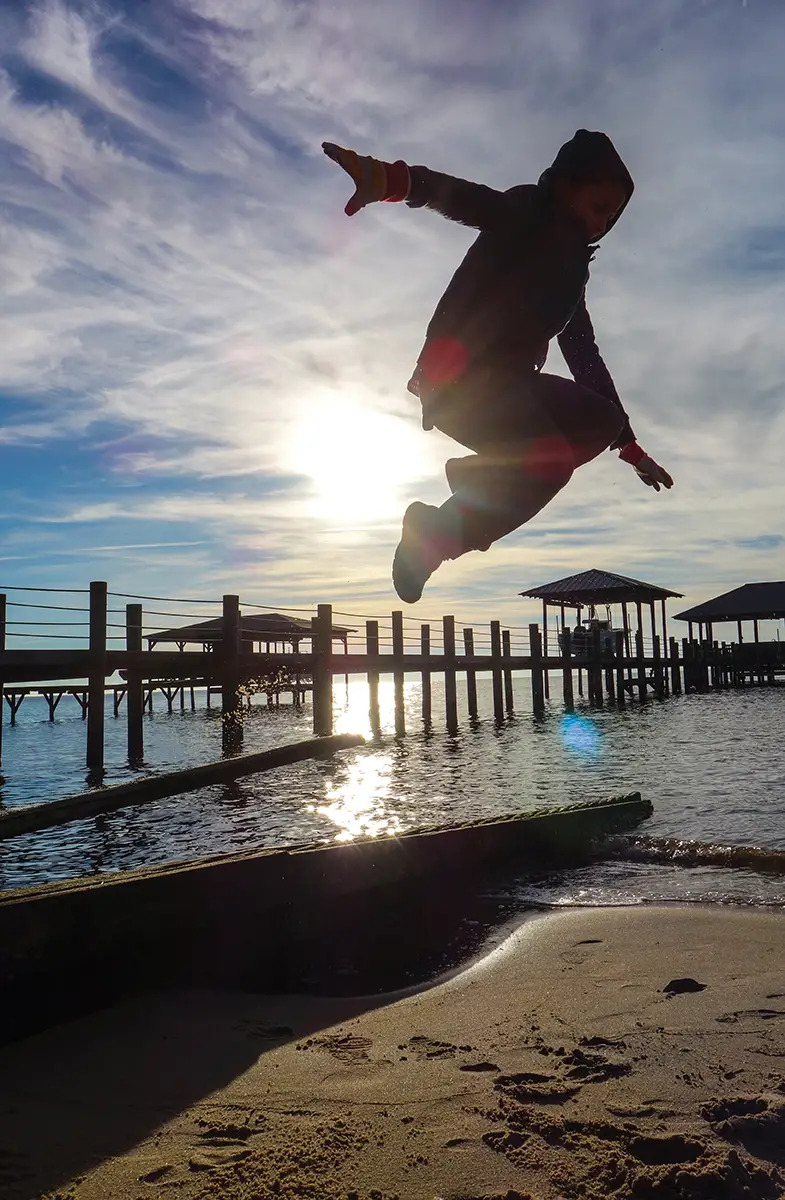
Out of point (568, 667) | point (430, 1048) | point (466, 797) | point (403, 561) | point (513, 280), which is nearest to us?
point (513, 280)

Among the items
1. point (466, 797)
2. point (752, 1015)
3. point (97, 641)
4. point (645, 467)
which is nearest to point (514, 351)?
point (645, 467)

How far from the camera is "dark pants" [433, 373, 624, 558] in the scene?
7.57ft

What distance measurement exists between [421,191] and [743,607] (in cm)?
5290

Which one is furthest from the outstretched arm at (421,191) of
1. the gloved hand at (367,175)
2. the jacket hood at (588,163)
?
the jacket hood at (588,163)

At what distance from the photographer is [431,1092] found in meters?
2.31

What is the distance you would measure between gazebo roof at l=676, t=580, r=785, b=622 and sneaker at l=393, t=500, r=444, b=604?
50.9 meters

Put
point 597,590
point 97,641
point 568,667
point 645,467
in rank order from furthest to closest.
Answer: point 597,590 → point 568,667 → point 97,641 → point 645,467

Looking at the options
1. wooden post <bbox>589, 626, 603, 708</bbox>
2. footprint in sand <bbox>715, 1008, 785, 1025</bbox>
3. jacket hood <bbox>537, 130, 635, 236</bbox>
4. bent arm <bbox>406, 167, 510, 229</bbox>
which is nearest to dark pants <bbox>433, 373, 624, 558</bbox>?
bent arm <bbox>406, 167, 510, 229</bbox>

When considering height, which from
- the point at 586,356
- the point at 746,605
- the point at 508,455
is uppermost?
the point at 746,605

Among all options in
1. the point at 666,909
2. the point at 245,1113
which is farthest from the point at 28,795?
the point at 245,1113

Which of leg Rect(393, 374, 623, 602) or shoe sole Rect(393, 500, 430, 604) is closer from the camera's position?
leg Rect(393, 374, 623, 602)

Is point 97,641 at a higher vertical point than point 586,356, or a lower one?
lower

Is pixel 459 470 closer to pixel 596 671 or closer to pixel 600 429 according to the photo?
pixel 600 429

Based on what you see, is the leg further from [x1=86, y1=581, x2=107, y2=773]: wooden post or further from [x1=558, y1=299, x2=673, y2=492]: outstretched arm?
[x1=86, y1=581, x2=107, y2=773]: wooden post
